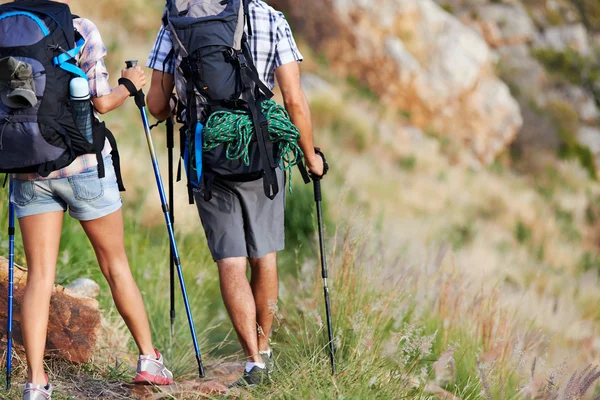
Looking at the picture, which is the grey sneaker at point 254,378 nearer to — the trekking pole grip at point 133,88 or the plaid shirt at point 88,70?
the plaid shirt at point 88,70

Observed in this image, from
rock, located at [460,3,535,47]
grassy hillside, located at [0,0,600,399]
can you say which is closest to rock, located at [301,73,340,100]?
grassy hillside, located at [0,0,600,399]

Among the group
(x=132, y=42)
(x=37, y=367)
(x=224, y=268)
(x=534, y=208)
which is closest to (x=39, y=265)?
(x=37, y=367)

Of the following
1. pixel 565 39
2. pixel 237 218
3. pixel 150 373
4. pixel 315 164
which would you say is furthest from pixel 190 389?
pixel 565 39

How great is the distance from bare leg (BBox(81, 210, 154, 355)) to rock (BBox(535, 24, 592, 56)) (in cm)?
2313

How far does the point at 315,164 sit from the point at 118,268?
108 cm

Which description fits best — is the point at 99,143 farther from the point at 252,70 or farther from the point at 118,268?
the point at 252,70

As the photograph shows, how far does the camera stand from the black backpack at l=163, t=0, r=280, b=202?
3334 millimetres

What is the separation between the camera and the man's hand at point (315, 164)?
3.74 meters

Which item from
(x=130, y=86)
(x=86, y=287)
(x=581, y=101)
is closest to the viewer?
(x=130, y=86)

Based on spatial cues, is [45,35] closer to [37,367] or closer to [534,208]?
[37,367]

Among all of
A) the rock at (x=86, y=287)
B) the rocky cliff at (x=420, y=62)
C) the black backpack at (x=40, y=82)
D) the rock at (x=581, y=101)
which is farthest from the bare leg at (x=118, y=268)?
the rock at (x=581, y=101)

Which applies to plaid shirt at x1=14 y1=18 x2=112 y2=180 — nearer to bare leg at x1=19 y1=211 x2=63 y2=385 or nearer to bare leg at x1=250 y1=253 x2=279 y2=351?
bare leg at x1=19 y1=211 x2=63 y2=385

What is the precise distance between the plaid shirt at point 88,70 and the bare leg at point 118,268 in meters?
0.24

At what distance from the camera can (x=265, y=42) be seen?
3451 millimetres
